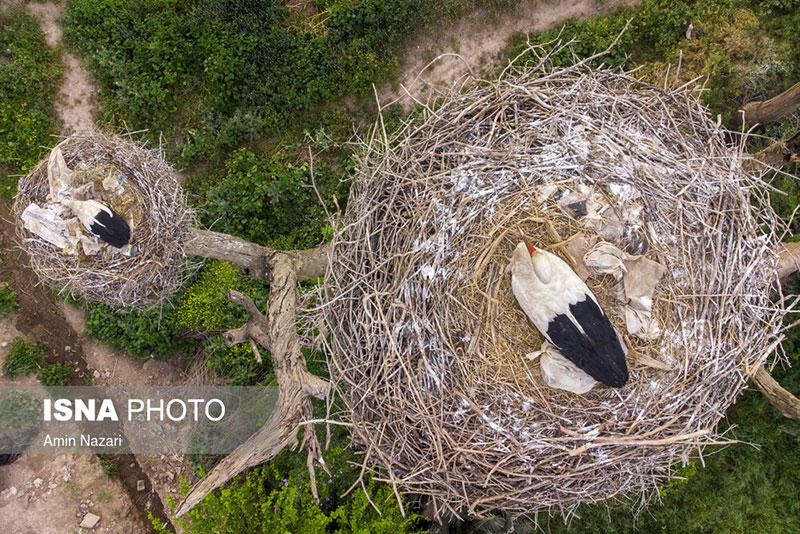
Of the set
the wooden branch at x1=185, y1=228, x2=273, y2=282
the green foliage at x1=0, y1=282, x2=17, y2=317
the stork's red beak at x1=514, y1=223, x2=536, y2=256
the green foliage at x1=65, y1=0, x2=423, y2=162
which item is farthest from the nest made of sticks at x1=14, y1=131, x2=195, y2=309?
the stork's red beak at x1=514, y1=223, x2=536, y2=256

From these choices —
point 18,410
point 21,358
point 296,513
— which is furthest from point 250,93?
point 18,410

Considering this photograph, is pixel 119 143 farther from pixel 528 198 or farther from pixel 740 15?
pixel 740 15

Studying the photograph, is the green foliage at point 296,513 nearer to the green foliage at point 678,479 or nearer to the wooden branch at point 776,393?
the green foliage at point 678,479

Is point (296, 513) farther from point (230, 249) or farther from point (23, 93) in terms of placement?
point (23, 93)

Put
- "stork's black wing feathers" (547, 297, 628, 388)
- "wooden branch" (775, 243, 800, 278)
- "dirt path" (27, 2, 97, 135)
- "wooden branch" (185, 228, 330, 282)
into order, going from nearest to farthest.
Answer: "stork's black wing feathers" (547, 297, 628, 388) → "wooden branch" (775, 243, 800, 278) → "wooden branch" (185, 228, 330, 282) → "dirt path" (27, 2, 97, 135)

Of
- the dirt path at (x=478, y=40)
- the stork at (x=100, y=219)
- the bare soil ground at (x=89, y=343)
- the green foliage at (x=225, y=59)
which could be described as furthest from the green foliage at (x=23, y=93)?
the dirt path at (x=478, y=40)

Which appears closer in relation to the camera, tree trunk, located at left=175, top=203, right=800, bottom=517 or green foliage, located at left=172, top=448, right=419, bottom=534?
tree trunk, located at left=175, top=203, right=800, bottom=517

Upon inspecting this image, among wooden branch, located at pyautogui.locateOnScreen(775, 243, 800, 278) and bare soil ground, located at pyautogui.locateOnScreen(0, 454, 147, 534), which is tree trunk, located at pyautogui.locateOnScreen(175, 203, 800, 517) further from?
bare soil ground, located at pyautogui.locateOnScreen(0, 454, 147, 534)

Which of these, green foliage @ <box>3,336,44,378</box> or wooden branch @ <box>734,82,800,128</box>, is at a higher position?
green foliage @ <box>3,336,44,378</box>
